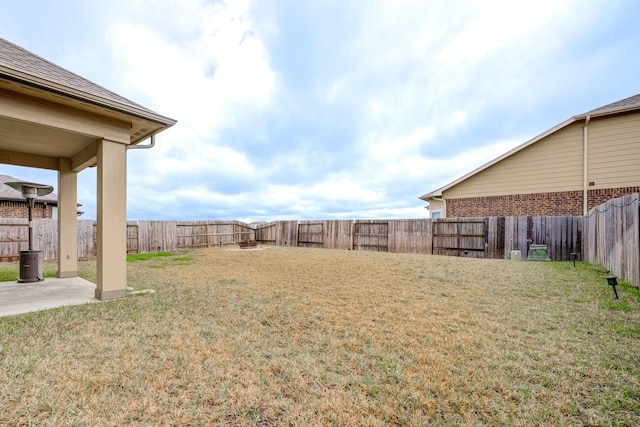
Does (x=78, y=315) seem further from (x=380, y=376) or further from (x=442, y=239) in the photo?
(x=442, y=239)

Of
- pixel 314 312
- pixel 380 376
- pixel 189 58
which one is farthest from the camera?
pixel 189 58

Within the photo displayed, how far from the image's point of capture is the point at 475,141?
14094 millimetres

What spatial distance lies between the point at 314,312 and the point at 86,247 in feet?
42.0

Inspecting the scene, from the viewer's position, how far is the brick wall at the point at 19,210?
14234 mm

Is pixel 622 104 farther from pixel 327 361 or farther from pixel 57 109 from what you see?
pixel 57 109

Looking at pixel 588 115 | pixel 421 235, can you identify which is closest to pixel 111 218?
pixel 421 235

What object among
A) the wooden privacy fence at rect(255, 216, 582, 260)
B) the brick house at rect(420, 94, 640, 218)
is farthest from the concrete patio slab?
the brick house at rect(420, 94, 640, 218)

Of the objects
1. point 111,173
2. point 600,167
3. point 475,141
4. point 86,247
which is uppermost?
point 475,141

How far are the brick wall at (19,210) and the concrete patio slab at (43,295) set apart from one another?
41.9 feet

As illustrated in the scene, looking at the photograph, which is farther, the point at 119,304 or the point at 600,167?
the point at 600,167

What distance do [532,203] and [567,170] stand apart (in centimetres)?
171

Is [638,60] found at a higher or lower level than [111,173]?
higher

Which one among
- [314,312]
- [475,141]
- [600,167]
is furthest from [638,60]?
[314,312]

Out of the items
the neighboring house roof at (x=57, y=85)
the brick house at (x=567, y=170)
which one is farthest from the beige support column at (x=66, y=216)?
the brick house at (x=567, y=170)
